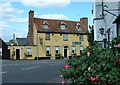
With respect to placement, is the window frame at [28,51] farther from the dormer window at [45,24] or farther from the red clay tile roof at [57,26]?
the dormer window at [45,24]

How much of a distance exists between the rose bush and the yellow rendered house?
41440mm

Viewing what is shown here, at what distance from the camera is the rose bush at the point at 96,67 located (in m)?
Result: 4.77

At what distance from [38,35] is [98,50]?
4248cm

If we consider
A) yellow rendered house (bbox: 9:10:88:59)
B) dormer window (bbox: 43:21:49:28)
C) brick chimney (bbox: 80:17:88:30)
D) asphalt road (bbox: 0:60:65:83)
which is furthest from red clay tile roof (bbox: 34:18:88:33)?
asphalt road (bbox: 0:60:65:83)

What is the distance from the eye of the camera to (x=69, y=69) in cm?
529

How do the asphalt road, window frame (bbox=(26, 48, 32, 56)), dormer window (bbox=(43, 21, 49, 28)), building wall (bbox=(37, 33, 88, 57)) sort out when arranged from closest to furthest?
the asphalt road, window frame (bbox=(26, 48, 32, 56)), building wall (bbox=(37, 33, 88, 57)), dormer window (bbox=(43, 21, 49, 28))

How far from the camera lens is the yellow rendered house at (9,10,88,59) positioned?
4753cm

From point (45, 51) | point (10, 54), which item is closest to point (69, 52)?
point (45, 51)

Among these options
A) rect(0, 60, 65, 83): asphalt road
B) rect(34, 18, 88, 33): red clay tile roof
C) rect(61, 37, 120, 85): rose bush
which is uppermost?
rect(34, 18, 88, 33): red clay tile roof

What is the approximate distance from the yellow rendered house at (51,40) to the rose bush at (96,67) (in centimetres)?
4144

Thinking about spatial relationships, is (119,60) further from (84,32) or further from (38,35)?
(84,32)

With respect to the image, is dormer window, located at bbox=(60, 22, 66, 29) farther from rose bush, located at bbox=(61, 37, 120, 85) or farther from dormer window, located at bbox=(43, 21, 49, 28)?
rose bush, located at bbox=(61, 37, 120, 85)

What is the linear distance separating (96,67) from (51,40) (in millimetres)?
44411

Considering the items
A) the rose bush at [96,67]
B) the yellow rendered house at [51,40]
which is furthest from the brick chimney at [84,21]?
the rose bush at [96,67]
